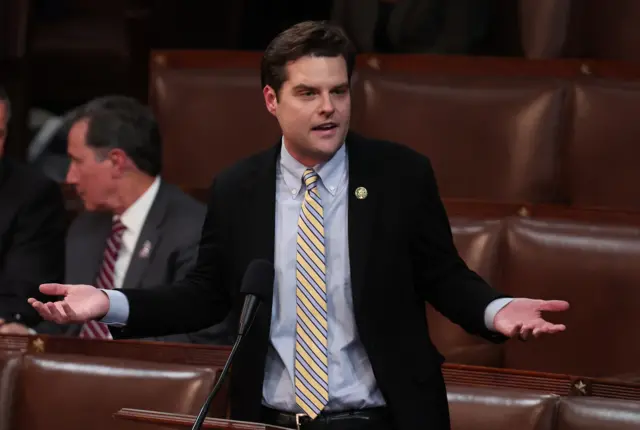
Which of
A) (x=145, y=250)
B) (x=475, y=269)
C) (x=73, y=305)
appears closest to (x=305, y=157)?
(x=73, y=305)

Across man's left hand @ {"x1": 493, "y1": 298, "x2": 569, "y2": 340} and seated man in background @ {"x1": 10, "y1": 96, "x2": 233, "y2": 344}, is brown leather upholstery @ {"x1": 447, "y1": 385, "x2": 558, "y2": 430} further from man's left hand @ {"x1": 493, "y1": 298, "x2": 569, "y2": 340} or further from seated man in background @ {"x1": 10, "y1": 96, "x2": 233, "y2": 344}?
seated man in background @ {"x1": 10, "y1": 96, "x2": 233, "y2": 344}

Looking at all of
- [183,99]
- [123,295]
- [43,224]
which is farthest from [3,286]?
[123,295]

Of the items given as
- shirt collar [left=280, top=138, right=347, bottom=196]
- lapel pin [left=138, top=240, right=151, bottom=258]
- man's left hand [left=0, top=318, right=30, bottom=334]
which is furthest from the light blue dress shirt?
lapel pin [left=138, top=240, right=151, bottom=258]

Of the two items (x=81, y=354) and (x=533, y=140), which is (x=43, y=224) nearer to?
(x=81, y=354)

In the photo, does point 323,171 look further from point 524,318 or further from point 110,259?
point 110,259

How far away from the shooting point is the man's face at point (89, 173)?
1735mm

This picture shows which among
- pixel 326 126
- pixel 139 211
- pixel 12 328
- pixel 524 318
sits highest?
pixel 326 126

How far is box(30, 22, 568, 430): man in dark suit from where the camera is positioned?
0.97 m

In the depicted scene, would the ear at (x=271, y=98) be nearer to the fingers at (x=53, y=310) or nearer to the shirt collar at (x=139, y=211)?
the fingers at (x=53, y=310)

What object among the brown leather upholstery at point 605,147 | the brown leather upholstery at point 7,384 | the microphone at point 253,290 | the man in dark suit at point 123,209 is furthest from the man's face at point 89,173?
the microphone at point 253,290

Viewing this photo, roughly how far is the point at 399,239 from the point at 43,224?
889mm

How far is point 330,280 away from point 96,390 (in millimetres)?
299

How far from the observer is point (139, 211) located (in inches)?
67.3

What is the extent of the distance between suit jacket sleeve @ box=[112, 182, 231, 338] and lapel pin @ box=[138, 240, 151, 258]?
59 centimetres
